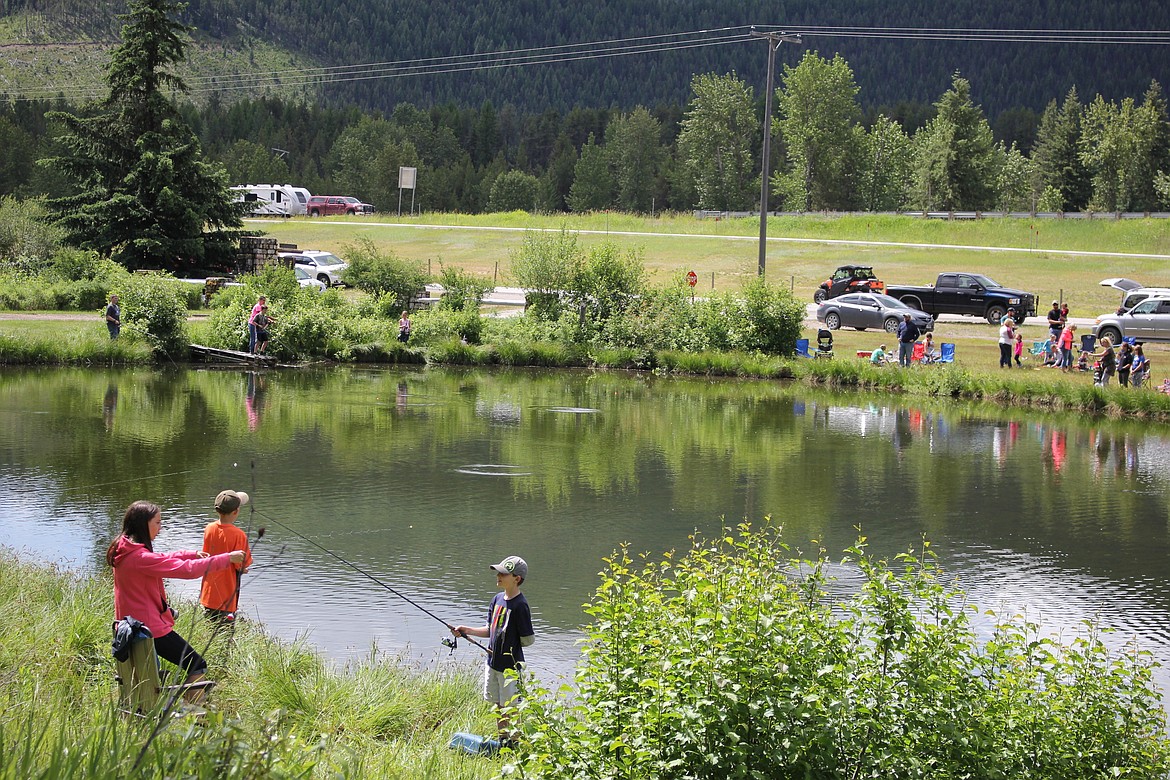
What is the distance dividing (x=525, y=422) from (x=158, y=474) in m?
9.44

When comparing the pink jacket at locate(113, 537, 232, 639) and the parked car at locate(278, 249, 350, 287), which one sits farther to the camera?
the parked car at locate(278, 249, 350, 287)

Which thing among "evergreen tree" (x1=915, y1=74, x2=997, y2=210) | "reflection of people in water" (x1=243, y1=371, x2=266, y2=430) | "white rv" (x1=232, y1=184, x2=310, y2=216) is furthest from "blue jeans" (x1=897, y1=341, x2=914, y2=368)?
"white rv" (x1=232, y1=184, x2=310, y2=216)

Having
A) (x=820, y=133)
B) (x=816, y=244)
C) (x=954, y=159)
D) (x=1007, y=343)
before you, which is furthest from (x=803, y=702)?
(x=820, y=133)

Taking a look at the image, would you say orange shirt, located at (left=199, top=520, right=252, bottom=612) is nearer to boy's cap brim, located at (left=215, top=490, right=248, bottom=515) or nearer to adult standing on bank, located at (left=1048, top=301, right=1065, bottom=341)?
boy's cap brim, located at (left=215, top=490, right=248, bottom=515)

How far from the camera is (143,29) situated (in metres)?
50.2

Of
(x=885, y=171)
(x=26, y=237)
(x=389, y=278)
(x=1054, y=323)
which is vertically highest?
(x=885, y=171)

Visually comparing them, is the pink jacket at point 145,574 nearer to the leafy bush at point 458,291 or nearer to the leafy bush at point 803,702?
the leafy bush at point 803,702

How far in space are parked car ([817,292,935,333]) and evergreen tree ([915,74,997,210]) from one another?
49.9 metres

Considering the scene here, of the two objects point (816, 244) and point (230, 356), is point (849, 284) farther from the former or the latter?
point (230, 356)

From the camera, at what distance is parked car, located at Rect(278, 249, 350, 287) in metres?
51.4

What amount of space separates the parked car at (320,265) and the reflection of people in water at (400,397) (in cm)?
1889

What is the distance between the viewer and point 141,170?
4969 cm

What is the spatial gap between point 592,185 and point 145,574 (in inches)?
5278

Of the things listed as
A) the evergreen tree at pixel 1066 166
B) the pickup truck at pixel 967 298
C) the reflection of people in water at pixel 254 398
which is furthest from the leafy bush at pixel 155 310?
the evergreen tree at pixel 1066 166
